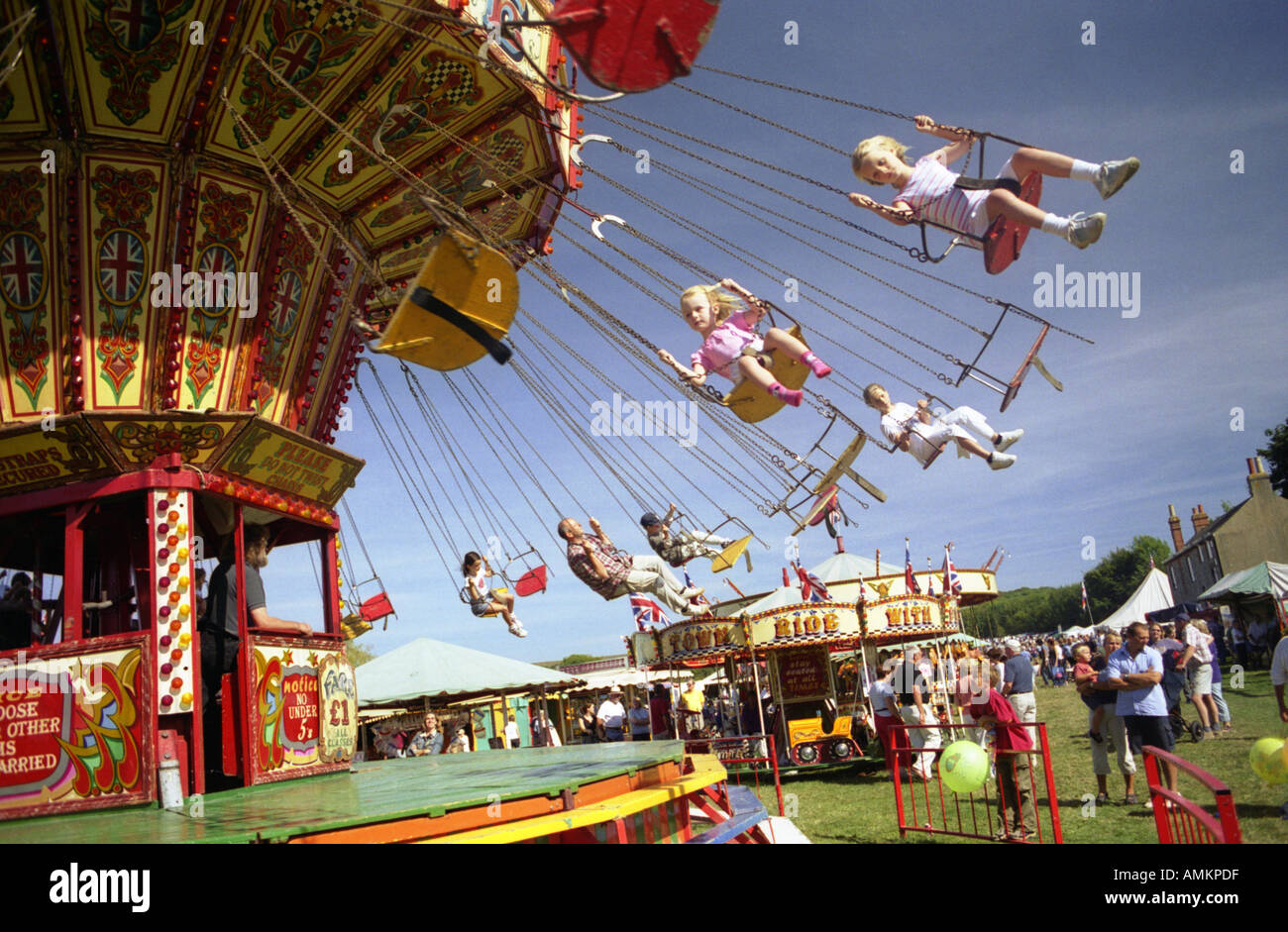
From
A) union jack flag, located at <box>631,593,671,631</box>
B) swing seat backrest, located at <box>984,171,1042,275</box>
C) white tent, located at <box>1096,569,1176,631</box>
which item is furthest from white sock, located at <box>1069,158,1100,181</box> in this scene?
white tent, located at <box>1096,569,1176,631</box>

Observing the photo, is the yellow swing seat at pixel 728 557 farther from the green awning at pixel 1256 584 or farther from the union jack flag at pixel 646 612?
the green awning at pixel 1256 584

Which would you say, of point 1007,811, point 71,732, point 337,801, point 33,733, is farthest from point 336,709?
point 1007,811

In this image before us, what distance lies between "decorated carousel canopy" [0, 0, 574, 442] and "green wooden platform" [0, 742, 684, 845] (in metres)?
2.89

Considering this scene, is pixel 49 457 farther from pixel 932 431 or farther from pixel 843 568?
pixel 843 568

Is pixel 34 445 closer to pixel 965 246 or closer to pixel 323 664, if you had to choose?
pixel 323 664

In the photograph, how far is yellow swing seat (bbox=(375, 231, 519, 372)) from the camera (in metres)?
5.02

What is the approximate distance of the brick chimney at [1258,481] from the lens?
1698 centimetres

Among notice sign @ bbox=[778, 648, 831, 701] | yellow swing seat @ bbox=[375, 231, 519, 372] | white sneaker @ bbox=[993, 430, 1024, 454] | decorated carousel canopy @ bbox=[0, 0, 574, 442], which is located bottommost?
notice sign @ bbox=[778, 648, 831, 701]

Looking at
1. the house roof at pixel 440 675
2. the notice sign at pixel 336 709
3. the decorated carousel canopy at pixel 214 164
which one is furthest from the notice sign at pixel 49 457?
the house roof at pixel 440 675

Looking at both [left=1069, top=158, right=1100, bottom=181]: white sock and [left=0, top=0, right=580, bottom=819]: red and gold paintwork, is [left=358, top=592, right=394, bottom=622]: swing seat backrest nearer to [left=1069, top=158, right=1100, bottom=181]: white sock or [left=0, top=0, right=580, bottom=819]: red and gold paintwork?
[left=0, top=0, right=580, bottom=819]: red and gold paintwork

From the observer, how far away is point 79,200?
655cm

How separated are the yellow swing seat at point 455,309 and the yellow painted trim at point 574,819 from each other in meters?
2.42
